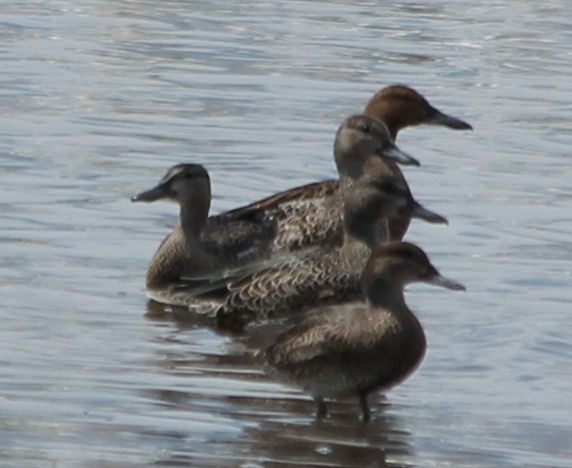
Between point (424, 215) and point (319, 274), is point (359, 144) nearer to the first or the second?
point (424, 215)

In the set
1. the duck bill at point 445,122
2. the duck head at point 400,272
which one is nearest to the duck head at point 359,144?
the duck bill at point 445,122

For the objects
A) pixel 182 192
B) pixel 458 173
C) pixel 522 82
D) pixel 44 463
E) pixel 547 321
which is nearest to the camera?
pixel 44 463

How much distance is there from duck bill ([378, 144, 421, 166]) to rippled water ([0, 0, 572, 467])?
0.53 meters

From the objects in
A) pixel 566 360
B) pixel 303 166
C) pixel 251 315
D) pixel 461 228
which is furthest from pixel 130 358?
pixel 303 166

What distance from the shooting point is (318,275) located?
1117 centimetres

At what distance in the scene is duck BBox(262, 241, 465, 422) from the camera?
9.37 metres

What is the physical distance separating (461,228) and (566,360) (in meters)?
3.03

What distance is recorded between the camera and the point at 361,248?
11.4m

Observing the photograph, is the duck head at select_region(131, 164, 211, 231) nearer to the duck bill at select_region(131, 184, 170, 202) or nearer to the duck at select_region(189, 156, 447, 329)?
the duck bill at select_region(131, 184, 170, 202)

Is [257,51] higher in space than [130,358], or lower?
lower

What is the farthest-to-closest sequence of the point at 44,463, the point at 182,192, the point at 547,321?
1. the point at 182,192
2. the point at 547,321
3. the point at 44,463

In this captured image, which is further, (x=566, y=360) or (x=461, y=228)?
(x=461, y=228)

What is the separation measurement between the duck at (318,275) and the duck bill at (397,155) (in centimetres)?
92

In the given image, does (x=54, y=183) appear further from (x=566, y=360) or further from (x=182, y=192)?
(x=566, y=360)
